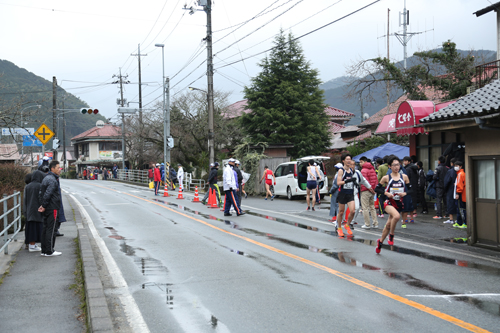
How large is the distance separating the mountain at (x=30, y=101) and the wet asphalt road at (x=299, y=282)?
185 inches

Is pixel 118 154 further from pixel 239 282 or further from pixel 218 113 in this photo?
pixel 239 282

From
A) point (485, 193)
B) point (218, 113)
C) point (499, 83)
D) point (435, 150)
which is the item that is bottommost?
point (485, 193)

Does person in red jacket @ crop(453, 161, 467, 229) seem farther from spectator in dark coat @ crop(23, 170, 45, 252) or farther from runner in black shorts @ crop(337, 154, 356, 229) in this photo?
spectator in dark coat @ crop(23, 170, 45, 252)

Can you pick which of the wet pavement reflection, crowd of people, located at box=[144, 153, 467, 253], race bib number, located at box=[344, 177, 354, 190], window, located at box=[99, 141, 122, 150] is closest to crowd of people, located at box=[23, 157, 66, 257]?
the wet pavement reflection

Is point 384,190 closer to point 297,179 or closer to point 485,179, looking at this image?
point 485,179

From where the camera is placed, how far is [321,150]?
1432 inches

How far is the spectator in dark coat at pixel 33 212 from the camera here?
870 centimetres

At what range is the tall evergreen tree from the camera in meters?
35.2

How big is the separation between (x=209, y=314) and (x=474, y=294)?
140 inches

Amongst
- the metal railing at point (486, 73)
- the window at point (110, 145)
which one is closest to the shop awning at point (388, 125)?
the metal railing at point (486, 73)

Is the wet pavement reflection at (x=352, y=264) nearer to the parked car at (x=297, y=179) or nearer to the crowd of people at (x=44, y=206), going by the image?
the crowd of people at (x=44, y=206)

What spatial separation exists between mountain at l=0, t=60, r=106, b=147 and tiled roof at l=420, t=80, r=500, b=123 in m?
9.99

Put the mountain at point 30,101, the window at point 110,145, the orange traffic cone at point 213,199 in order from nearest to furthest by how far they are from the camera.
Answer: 1. the mountain at point 30,101
2. the orange traffic cone at point 213,199
3. the window at point 110,145

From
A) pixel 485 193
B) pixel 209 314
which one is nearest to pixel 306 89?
pixel 485 193
